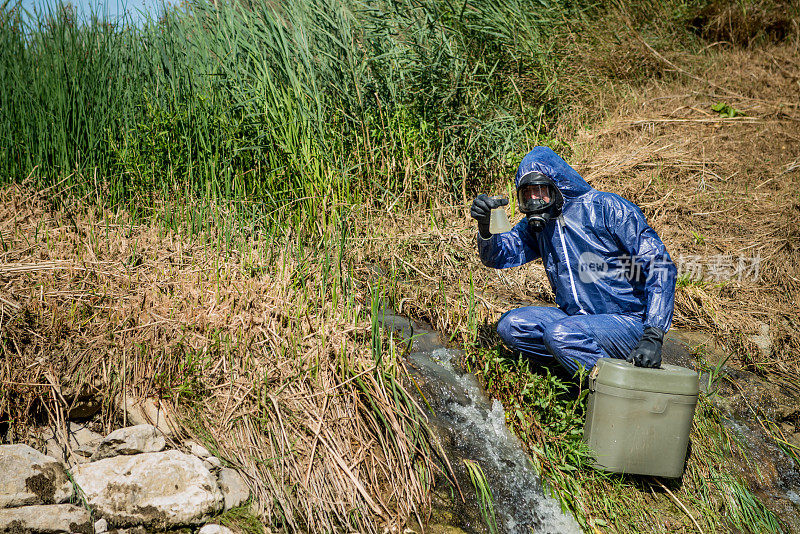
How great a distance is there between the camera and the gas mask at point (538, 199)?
11.2ft

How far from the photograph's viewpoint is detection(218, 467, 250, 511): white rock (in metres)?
2.81

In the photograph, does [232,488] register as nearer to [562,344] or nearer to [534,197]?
[562,344]

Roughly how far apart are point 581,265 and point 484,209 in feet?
2.01

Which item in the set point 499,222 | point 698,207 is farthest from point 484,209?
point 698,207

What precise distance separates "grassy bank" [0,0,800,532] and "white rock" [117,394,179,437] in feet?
0.21

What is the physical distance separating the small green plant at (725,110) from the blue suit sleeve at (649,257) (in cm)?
454

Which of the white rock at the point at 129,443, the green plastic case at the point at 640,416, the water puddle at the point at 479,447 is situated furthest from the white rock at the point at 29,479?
the green plastic case at the point at 640,416

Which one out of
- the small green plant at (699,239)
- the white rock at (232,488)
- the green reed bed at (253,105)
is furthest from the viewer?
the small green plant at (699,239)

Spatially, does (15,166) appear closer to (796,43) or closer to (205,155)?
(205,155)

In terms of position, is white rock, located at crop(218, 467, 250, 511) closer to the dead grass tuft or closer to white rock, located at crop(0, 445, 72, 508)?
white rock, located at crop(0, 445, 72, 508)

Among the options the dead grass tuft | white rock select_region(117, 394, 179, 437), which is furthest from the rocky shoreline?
the dead grass tuft

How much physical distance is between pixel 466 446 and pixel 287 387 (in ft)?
3.20

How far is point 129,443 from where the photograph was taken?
2.86 meters

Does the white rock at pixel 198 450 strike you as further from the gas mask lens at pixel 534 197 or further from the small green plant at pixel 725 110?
the small green plant at pixel 725 110
